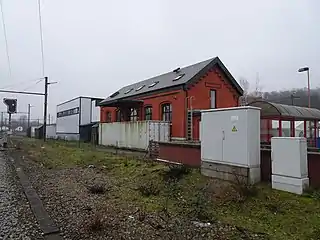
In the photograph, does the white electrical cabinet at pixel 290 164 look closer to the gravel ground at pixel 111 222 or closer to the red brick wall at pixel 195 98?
the gravel ground at pixel 111 222

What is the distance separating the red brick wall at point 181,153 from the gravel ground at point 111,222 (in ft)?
16.8

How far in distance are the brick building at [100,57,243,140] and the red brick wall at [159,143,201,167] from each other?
27.9 ft

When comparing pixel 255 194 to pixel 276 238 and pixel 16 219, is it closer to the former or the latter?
pixel 276 238

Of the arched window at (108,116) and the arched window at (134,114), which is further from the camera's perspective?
the arched window at (108,116)

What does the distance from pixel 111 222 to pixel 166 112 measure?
20836 mm

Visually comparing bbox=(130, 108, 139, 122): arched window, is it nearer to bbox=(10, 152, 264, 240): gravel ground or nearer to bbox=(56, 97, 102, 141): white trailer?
bbox=(56, 97, 102, 141): white trailer

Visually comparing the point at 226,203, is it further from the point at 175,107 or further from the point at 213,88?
the point at 213,88

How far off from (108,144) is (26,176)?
18924mm

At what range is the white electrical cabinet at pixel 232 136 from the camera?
9438 millimetres

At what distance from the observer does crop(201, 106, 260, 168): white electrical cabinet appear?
31.0 ft

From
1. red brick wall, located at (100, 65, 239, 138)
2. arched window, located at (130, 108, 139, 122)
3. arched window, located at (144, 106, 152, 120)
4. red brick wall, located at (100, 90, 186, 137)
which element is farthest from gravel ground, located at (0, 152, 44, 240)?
arched window, located at (130, 108, 139, 122)

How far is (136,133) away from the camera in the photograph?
25.6 m

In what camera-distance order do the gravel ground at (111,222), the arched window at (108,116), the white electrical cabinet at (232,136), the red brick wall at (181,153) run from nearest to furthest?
1. the gravel ground at (111,222)
2. the white electrical cabinet at (232,136)
3. the red brick wall at (181,153)
4. the arched window at (108,116)

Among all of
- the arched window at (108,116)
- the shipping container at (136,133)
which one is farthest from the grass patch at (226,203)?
the arched window at (108,116)
